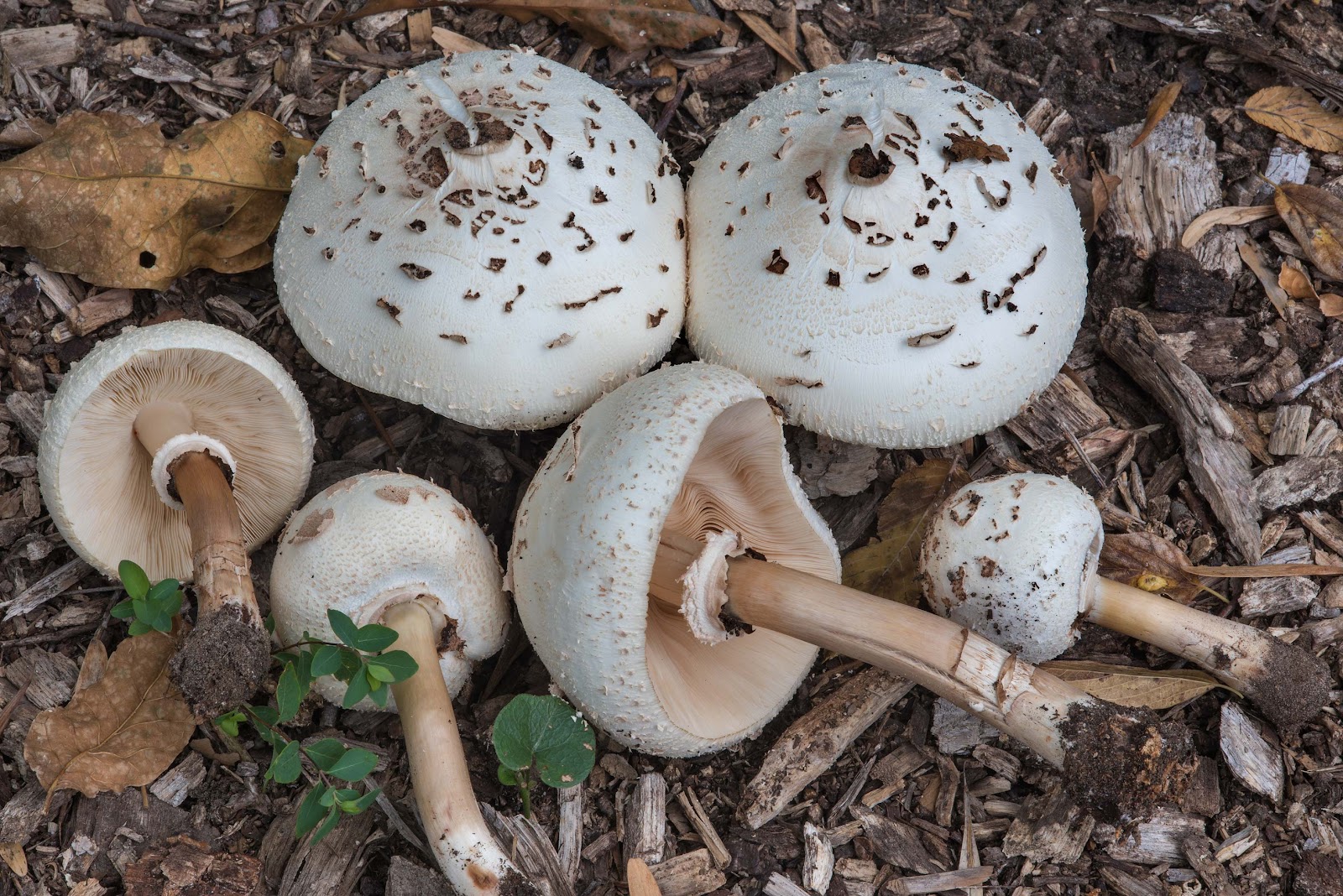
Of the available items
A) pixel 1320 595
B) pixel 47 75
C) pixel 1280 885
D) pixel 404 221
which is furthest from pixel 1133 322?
pixel 47 75

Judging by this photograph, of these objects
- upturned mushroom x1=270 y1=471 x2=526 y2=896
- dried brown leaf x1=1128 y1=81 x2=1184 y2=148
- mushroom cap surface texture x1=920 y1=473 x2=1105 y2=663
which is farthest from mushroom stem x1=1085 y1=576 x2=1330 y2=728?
A: upturned mushroom x1=270 y1=471 x2=526 y2=896

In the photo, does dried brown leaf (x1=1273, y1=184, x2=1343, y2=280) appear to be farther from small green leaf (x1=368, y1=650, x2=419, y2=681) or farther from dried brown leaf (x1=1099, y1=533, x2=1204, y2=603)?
small green leaf (x1=368, y1=650, x2=419, y2=681)

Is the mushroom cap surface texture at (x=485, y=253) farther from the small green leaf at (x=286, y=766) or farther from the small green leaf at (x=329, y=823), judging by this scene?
the small green leaf at (x=329, y=823)

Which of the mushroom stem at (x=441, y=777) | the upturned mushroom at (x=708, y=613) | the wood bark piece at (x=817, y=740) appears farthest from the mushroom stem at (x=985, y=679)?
the mushroom stem at (x=441, y=777)

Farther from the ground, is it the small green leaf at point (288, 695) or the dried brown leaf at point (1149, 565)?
the small green leaf at point (288, 695)

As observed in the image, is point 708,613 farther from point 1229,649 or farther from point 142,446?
point 142,446

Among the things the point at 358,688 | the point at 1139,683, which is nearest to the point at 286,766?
the point at 358,688
